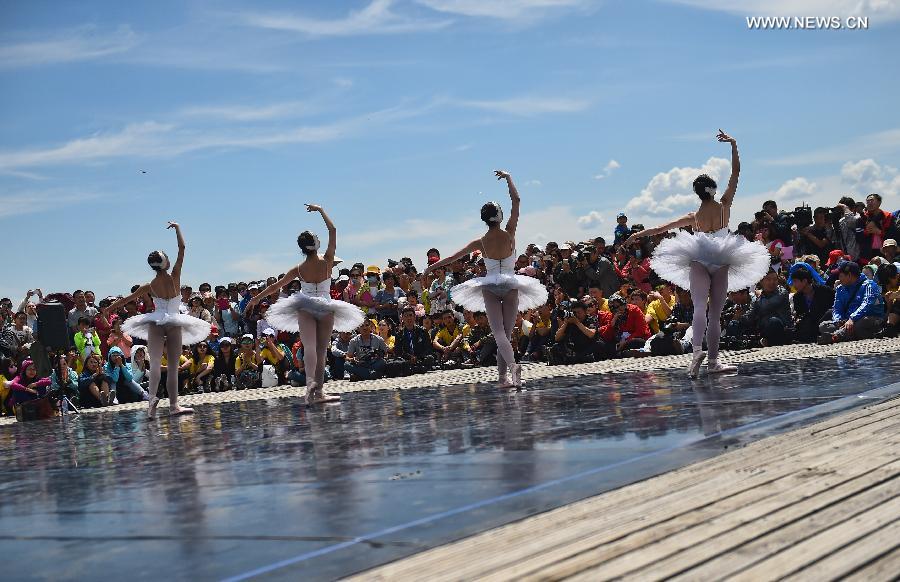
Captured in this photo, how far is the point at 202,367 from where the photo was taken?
22.3 metres

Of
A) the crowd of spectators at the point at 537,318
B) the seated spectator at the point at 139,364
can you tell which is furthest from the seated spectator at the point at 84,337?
the seated spectator at the point at 139,364

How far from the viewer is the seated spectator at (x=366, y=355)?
812 inches

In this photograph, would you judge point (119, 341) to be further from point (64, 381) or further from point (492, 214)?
point (492, 214)

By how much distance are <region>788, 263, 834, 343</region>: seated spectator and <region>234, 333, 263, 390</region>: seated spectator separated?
986 cm

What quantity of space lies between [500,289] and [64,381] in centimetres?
996

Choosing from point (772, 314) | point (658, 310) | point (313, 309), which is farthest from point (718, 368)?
point (658, 310)

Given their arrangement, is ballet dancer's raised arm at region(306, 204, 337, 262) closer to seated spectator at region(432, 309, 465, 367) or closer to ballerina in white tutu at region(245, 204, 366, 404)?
ballerina in white tutu at region(245, 204, 366, 404)

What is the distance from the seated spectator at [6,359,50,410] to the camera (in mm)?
20250

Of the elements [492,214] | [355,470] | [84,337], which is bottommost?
[355,470]

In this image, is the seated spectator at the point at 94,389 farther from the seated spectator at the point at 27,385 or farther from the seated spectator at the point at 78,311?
the seated spectator at the point at 78,311

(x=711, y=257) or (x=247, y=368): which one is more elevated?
(x=711, y=257)

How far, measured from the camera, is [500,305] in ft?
45.3

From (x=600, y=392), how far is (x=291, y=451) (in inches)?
161

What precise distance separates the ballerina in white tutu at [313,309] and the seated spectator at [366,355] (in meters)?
6.10
